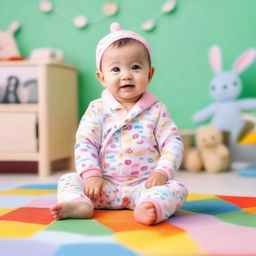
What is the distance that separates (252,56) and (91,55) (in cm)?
87

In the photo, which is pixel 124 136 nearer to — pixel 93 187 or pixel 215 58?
pixel 93 187

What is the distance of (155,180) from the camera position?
1.03 m

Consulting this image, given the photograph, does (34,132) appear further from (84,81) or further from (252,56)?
(252,56)

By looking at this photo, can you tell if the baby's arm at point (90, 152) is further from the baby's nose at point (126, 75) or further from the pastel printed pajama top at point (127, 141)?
the baby's nose at point (126, 75)

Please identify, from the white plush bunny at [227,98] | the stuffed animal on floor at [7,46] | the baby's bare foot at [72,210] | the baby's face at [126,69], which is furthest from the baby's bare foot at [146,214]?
the stuffed animal on floor at [7,46]

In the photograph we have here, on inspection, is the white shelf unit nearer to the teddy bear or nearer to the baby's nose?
the teddy bear

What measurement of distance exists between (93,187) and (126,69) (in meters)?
0.32

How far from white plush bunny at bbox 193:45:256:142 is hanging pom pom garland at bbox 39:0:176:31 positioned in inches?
13.2

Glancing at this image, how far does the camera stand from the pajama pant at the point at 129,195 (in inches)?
37.3

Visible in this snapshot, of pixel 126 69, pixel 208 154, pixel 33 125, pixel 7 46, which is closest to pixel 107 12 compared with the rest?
pixel 7 46

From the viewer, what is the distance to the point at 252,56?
2121 mm

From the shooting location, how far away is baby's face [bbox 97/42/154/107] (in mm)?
1105

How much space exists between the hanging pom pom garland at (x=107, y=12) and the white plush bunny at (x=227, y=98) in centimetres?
33

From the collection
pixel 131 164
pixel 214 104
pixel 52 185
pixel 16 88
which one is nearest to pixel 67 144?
pixel 16 88
